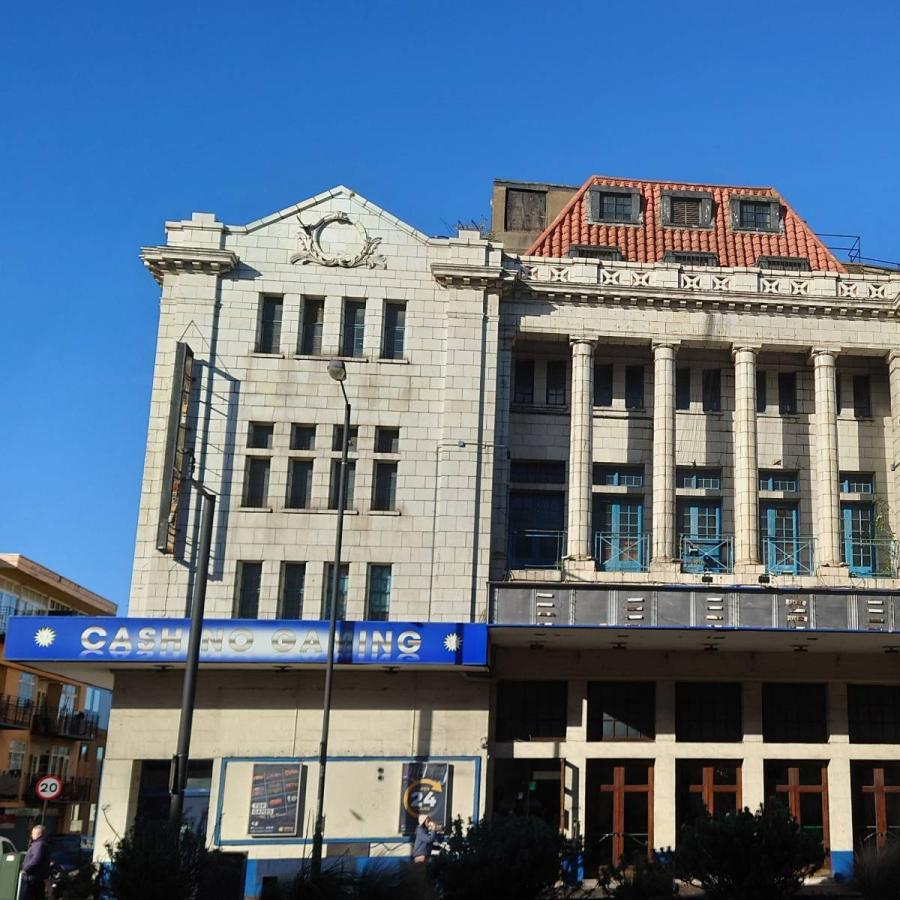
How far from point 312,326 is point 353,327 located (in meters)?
1.28

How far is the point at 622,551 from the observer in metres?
35.6

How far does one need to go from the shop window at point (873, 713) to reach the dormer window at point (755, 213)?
1741 cm

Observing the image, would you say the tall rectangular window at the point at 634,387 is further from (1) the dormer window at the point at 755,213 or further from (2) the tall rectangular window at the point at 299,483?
(2) the tall rectangular window at the point at 299,483

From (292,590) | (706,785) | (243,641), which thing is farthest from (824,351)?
(243,641)

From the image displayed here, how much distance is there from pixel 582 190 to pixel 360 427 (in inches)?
588

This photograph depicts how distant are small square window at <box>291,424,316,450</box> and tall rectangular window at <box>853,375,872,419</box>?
57.8ft

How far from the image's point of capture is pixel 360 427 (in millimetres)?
34719

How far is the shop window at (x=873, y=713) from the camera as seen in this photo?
34500 mm

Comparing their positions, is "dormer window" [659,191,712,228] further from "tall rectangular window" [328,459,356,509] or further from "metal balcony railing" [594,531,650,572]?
"tall rectangular window" [328,459,356,509]

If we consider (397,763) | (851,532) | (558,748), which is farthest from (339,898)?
(851,532)

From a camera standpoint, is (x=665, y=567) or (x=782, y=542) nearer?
(x=665, y=567)

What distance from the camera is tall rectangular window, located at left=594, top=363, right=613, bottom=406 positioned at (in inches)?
1476

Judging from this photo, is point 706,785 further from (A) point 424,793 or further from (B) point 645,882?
(B) point 645,882

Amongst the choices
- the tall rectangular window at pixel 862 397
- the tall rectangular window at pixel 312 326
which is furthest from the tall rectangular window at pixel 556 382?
the tall rectangular window at pixel 862 397
